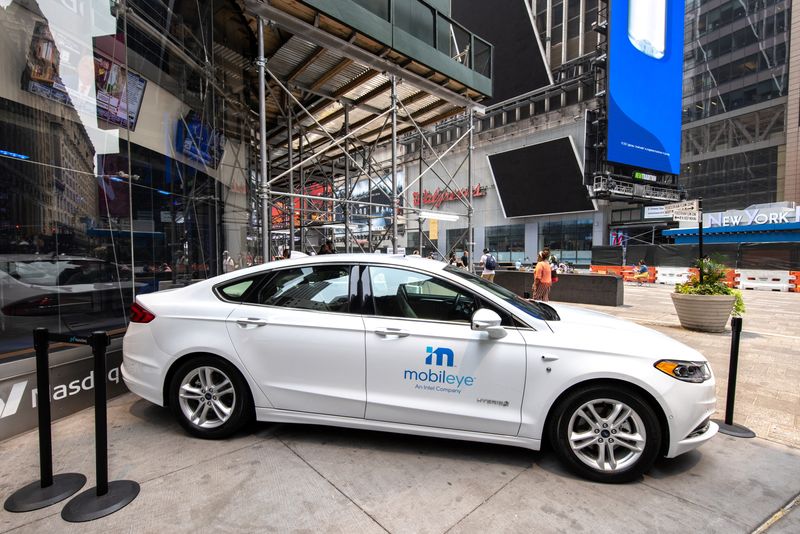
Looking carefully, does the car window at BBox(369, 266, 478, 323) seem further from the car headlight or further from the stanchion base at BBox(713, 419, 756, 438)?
the stanchion base at BBox(713, 419, 756, 438)

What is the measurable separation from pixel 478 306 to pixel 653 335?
1.37m

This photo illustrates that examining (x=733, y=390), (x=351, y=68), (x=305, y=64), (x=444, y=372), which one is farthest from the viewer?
(x=351, y=68)

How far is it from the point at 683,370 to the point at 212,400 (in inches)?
141

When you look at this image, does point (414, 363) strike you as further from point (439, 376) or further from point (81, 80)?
point (81, 80)

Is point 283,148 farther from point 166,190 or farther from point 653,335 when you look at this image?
point 653,335

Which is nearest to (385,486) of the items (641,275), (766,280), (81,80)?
(81,80)

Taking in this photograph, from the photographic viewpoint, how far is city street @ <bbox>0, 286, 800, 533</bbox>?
2316 millimetres

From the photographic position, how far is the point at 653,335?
119 inches

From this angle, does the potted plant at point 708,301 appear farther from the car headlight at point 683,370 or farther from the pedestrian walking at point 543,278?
the car headlight at point 683,370


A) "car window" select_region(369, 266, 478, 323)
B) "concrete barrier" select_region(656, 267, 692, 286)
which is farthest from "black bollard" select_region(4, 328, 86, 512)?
"concrete barrier" select_region(656, 267, 692, 286)

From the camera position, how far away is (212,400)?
3244 mm

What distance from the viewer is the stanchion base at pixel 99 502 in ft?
7.63

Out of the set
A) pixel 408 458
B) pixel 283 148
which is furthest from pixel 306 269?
pixel 283 148

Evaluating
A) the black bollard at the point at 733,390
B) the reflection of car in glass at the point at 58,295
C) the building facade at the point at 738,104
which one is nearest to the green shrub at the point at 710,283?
the black bollard at the point at 733,390
